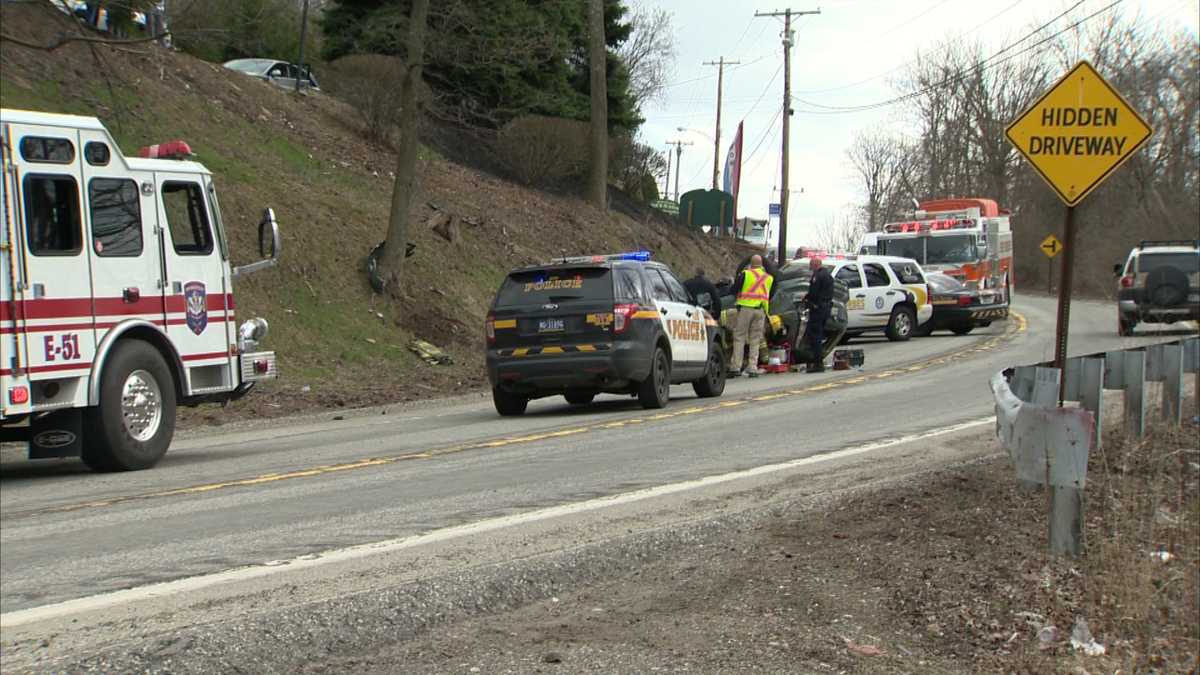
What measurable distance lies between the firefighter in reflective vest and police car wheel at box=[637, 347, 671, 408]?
5.59m

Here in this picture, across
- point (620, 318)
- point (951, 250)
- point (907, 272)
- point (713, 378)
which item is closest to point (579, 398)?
point (713, 378)

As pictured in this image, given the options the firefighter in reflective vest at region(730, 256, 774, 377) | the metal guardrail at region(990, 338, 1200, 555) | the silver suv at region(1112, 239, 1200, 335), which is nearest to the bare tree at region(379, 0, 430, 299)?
the firefighter in reflective vest at region(730, 256, 774, 377)

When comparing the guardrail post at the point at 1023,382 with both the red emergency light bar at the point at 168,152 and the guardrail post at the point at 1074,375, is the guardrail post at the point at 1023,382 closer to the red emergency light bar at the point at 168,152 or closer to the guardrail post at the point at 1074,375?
the guardrail post at the point at 1074,375

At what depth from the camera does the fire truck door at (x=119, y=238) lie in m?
11.7

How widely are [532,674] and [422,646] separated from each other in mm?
663

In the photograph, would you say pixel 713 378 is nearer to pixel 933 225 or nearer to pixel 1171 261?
pixel 1171 261

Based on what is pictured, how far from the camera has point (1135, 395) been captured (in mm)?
12094

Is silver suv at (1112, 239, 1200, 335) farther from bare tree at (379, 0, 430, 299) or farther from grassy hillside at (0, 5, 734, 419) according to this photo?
bare tree at (379, 0, 430, 299)

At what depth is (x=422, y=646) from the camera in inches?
233

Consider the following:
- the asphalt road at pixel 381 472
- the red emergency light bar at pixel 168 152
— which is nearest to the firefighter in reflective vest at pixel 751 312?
the asphalt road at pixel 381 472

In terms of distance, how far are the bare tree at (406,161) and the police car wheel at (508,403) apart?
9345 millimetres

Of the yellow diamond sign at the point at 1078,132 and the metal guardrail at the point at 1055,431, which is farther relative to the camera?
the yellow diamond sign at the point at 1078,132

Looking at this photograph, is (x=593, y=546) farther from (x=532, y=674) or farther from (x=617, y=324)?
(x=617, y=324)

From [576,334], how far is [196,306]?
4590mm
